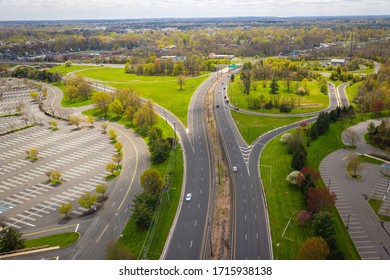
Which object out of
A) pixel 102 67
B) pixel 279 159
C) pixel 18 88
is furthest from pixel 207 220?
pixel 102 67

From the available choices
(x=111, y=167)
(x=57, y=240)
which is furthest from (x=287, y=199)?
(x=57, y=240)

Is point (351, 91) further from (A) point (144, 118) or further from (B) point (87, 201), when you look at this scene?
(B) point (87, 201)

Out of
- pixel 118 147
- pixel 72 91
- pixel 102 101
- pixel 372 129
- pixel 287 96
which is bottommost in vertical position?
pixel 287 96

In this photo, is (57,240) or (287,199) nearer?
(57,240)

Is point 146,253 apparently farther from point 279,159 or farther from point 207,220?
point 279,159

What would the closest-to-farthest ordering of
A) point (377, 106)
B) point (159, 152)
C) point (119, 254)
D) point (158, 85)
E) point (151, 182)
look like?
1. point (119, 254)
2. point (151, 182)
3. point (159, 152)
4. point (377, 106)
5. point (158, 85)

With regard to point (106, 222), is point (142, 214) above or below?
above

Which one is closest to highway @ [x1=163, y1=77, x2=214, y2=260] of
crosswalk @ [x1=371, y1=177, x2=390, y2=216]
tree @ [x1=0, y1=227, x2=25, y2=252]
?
tree @ [x1=0, y1=227, x2=25, y2=252]

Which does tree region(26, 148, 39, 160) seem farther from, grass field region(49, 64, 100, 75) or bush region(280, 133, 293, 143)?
grass field region(49, 64, 100, 75)
